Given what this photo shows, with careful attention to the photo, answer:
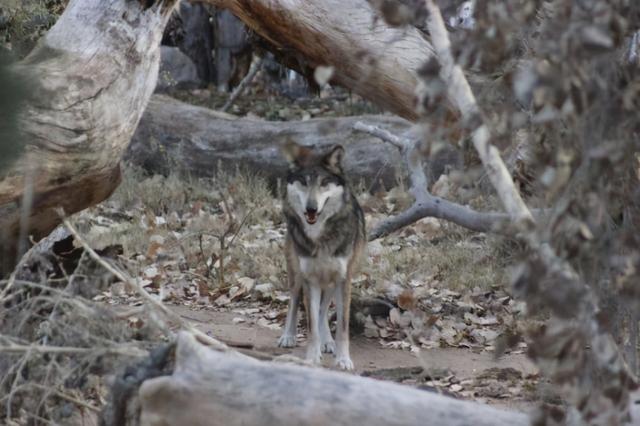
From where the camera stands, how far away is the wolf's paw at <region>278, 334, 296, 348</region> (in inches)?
313

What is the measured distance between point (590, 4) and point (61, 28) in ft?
14.8

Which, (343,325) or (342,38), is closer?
(343,325)

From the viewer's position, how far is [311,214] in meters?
7.85

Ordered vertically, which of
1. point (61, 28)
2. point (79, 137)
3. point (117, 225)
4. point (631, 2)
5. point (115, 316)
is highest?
point (631, 2)

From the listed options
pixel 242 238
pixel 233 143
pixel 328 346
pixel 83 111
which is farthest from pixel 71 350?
pixel 233 143

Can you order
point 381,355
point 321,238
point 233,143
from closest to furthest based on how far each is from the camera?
point 381,355 < point 321,238 < point 233,143

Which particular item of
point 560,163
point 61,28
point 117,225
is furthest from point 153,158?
point 560,163

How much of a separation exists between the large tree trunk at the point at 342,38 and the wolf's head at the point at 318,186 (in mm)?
622

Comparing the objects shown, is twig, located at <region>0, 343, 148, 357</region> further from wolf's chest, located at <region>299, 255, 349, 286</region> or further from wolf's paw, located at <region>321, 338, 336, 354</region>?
wolf's paw, located at <region>321, 338, 336, 354</region>

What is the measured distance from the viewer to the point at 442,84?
10.1 feet

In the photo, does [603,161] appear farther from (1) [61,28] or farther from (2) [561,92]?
(1) [61,28]

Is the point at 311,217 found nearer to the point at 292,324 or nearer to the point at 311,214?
the point at 311,214

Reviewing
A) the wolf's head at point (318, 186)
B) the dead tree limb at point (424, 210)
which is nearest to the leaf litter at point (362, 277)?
the dead tree limb at point (424, 210)

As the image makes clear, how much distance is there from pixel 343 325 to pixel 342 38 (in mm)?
2224
